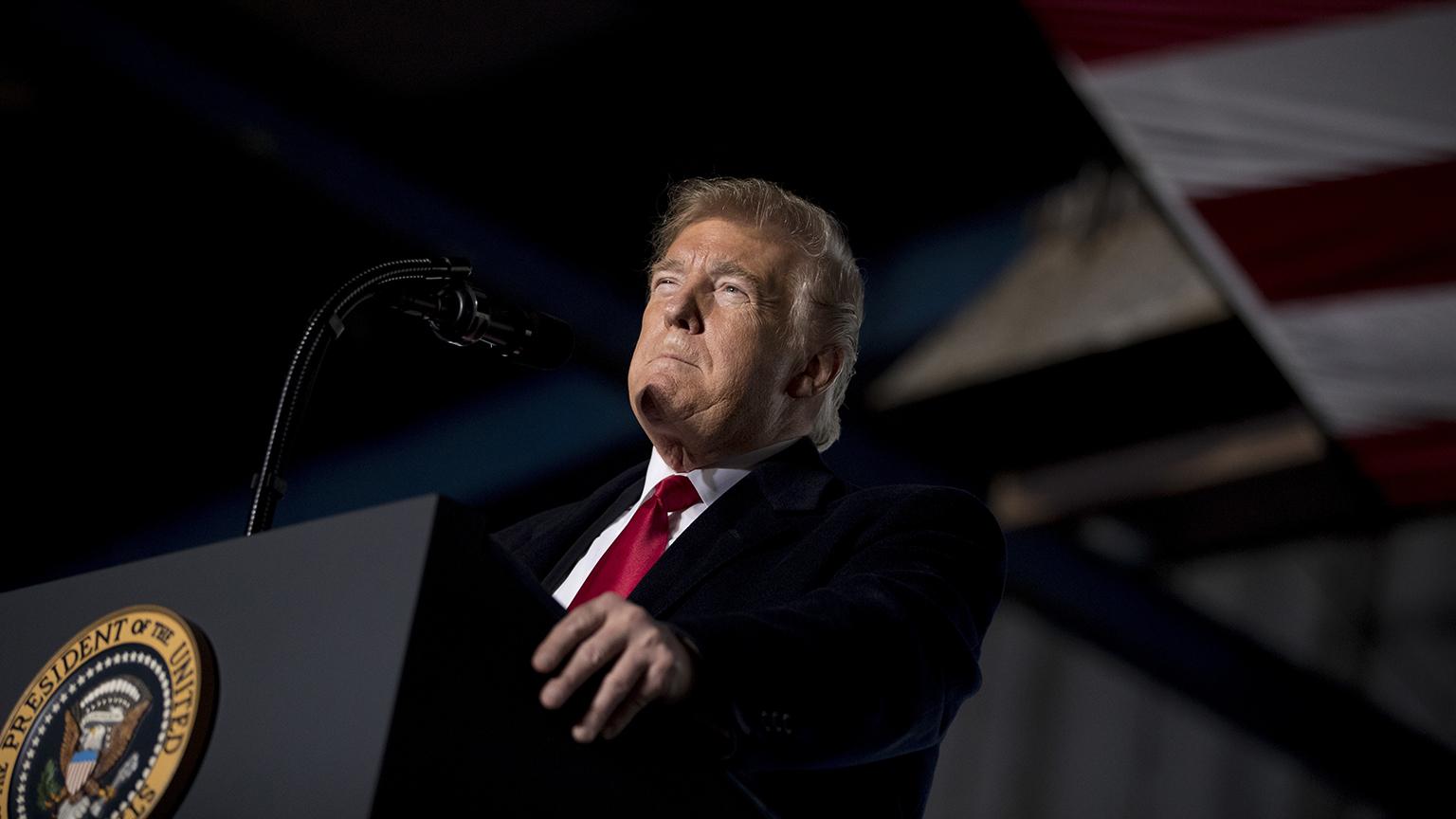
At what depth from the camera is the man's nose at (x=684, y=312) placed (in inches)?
65.3

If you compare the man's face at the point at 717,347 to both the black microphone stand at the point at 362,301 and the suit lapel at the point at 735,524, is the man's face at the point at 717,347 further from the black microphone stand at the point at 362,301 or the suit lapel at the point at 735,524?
the black microphone stand at the point at 362,301

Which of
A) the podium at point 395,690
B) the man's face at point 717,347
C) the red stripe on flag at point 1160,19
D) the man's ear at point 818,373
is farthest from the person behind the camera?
the red stripe on flag at point 1160,19

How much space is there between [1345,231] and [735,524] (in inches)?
96.8

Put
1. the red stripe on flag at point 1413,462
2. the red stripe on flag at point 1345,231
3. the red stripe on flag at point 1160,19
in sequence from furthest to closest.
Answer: the red stripe on flag at point 1413,462
the red stripe on flag at point 1345,231
the red stripe on flag at point 1160,19

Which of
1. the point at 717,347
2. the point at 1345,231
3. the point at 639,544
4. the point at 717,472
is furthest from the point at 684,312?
the point at 1345,231

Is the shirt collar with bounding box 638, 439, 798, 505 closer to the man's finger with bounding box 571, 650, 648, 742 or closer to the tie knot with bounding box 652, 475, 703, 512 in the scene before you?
the tie knot with bounding box 652, 475, 703, 512

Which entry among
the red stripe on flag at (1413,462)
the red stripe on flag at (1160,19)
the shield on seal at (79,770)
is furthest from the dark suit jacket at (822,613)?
the red stripe on flag at (1413,462)

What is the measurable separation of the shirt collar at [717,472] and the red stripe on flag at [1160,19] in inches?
64.2

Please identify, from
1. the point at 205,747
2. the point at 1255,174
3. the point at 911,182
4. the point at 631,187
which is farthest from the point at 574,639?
the point at 911,182

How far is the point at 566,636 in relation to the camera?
87 centimetres

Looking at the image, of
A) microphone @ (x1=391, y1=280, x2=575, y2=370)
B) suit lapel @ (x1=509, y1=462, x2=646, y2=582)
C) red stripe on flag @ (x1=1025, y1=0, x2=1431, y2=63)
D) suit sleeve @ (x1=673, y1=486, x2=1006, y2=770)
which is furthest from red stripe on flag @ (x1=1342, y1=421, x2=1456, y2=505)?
microphone @ (x1=391, y1=280, x2=575, y2=370)

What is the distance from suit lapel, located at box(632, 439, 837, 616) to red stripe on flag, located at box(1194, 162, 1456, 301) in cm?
210

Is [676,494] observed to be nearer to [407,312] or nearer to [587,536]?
[587,536]

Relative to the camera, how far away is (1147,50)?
3049 millimetres
